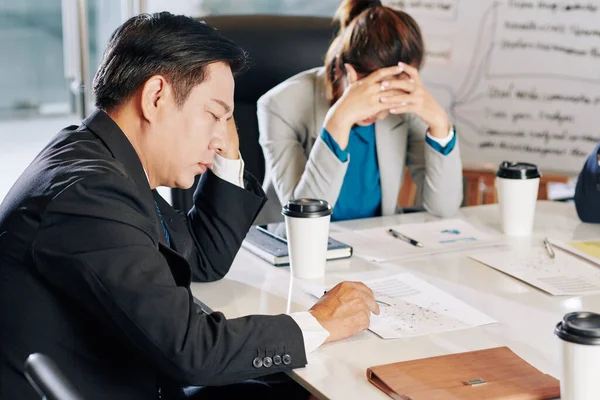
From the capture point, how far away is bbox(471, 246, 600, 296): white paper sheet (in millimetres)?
1589

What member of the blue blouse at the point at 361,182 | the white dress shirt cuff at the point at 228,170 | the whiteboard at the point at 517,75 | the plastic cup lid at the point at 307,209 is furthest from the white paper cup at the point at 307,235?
the whiteboard at the point at 517,75

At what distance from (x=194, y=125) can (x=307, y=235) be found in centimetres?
41

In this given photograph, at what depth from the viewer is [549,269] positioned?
1691 millimetres

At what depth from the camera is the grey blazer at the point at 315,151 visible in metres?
2.14

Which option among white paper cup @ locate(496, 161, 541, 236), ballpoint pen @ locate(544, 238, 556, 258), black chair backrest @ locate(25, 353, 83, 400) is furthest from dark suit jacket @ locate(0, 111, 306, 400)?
white paper cup @ locate(496, 161, 541, 236)

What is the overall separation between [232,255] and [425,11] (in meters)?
1.71

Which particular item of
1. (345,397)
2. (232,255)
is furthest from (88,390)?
(232,255)

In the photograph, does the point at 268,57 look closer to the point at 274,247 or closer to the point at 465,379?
the point at 274,247

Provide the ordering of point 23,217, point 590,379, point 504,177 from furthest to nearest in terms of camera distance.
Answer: point 504,177
point 23,217
point 590,379

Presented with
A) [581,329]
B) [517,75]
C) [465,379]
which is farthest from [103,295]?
[517,75]

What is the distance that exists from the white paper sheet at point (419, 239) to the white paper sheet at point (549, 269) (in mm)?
82

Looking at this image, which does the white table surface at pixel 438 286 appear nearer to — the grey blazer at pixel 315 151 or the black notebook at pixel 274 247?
the black notebook at pixel 274 247

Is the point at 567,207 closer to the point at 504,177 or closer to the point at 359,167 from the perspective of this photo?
the point at 504,177

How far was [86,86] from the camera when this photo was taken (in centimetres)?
315
